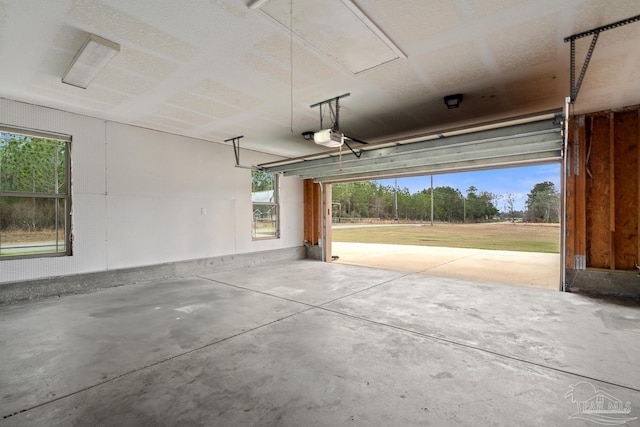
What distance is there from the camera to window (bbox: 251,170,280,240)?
7.37m

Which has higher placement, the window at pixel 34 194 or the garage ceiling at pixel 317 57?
the garage ceiling at pixel 317 57

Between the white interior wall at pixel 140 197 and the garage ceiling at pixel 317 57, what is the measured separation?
0.44 metres

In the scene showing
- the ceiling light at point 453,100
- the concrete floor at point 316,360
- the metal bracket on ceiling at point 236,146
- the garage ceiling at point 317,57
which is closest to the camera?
the concrete floor at point 316,360

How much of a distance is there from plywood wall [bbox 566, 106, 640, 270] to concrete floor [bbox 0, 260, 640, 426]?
896 mm

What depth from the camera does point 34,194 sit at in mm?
4332

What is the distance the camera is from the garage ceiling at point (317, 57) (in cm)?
227

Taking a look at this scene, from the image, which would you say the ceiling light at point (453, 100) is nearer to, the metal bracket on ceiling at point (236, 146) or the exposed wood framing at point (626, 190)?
the exposed wood framing at point (626, 190)

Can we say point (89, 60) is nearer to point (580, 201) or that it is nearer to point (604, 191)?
point (580, 201)

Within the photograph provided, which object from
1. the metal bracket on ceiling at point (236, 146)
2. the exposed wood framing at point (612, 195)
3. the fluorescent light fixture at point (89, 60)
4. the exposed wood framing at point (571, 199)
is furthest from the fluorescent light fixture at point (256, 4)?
the exposed wood framing at point (612, 195)

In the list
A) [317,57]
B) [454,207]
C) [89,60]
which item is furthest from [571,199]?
[454,207]

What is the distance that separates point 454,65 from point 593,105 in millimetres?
2706

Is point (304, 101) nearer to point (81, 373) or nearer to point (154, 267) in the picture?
point (81, 373)

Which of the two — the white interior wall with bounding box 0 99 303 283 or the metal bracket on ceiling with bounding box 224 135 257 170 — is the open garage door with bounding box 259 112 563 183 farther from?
the white interior wall with bounding box 0 99 303 283

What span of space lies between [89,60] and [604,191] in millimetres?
6931
